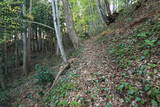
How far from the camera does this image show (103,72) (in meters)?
3.71

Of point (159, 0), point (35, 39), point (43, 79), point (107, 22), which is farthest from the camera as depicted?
point (35, 39)

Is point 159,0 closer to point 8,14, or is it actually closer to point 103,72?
point 103,72

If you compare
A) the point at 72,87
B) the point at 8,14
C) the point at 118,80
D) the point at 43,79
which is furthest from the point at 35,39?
the point at 118,80

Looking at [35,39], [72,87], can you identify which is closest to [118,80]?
[72,87]

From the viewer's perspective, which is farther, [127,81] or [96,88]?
[96,88]

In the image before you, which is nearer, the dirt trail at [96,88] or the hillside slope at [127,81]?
the hillside slope at [127,81]

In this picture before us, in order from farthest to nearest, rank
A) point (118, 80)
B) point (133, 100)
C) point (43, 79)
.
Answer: point (43, 79), point (118, 80), point (133, 100)

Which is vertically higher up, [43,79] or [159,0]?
[159,0]

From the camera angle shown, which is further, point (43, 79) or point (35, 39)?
point (35, 39)

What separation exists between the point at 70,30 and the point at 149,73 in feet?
17.2

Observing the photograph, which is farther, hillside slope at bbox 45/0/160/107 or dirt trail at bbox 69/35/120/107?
dirt trail at bbox 69/35/120/107

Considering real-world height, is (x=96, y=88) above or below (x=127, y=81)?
below

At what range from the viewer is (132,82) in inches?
105

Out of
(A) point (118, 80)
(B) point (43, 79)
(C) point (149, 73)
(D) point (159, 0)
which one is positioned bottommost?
(B) point (43, 79)
